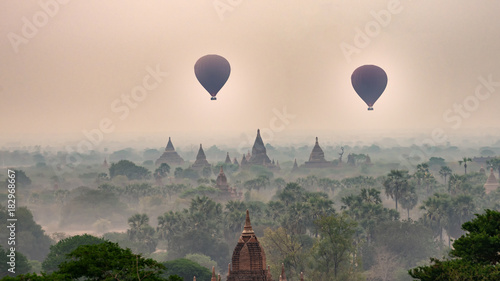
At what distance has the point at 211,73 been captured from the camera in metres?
156

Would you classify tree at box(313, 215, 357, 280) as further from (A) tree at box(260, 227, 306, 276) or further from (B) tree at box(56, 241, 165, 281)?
(B) tree at box(56, 241, 165, 281)

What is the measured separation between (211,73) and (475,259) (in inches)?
4842

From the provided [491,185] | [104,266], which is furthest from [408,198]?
[104,266]

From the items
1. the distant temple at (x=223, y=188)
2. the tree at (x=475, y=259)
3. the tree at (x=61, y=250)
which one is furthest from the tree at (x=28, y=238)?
the tree at (x=475, y=259)

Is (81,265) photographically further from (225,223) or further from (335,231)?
(225,223)

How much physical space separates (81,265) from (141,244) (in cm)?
6336

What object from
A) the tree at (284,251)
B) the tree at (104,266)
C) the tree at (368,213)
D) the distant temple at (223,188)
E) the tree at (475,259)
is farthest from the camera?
the distant temple at (223,188)

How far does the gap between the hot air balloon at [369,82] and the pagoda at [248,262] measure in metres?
115

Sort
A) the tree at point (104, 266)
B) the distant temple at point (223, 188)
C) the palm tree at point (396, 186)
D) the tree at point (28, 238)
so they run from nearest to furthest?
the tree at point (104, 266), the tree at point (28, 238), the palm tree at point (396, 186), the distant temple at point (223, 188)

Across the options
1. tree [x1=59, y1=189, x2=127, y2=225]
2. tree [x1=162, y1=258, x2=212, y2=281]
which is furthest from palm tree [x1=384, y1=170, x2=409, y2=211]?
tree [x1=59, y1=189, x2=127, y2=225]

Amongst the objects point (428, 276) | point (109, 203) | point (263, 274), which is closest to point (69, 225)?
point (109, 203)

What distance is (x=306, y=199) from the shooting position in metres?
101

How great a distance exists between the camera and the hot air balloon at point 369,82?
15800cm

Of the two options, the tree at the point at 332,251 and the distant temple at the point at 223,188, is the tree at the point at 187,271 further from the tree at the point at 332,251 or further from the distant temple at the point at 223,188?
the distant temple at the point at 223,188
